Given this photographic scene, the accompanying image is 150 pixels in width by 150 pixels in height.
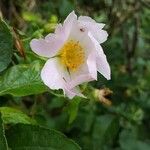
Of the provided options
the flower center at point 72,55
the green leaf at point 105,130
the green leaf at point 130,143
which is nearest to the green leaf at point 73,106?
the flower center at point 72,55

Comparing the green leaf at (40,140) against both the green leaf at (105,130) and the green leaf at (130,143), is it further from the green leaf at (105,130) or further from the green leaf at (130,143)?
the green leaf at (130,143)

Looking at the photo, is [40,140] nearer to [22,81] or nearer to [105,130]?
[22,81]

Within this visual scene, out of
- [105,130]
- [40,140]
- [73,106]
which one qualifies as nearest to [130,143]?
[105,130]

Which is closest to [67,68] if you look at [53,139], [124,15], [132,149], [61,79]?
[61,79]

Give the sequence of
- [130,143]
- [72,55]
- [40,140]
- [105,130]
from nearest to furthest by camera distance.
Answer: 1. [40,140]
2. [72,55]
3. [105,130]
4. [130,143]

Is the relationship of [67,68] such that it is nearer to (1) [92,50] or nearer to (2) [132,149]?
(1) [92,50]
